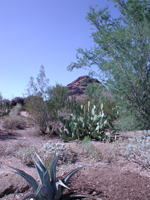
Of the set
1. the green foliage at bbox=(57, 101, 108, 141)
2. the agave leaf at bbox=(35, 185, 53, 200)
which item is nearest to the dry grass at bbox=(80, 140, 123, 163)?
the green foliage at bbox=(57, 101, 108, 141)

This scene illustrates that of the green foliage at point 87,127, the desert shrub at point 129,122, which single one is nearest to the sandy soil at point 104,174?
the green foliage at point 87,127

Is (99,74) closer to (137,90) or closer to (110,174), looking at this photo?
(137,90)

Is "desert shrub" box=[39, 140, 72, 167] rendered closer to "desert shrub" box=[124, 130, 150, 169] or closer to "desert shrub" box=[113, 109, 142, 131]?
"desert shrub" box=[124, 130, 150, 169]

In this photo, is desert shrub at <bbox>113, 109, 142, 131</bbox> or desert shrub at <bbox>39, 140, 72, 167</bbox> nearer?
desert shrub at <bbox>39, 140, 72, 167</bbox>

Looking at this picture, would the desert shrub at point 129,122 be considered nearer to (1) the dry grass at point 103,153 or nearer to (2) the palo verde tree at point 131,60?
(2) the palo verde tree at point 131,60

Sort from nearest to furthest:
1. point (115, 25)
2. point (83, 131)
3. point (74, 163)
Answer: point (74, 163)
point (83, 131)
point (115, 25)

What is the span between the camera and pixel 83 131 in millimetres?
7320

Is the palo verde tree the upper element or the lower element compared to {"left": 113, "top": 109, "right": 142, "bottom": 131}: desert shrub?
upper

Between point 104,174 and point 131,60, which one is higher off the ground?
point 131,60

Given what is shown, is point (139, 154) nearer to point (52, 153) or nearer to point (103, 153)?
point (103, 153)

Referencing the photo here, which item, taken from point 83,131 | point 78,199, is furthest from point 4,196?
point 83,131

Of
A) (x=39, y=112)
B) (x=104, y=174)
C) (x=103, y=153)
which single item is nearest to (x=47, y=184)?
(x=104, y=174)

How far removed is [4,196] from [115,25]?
7546 millimetres

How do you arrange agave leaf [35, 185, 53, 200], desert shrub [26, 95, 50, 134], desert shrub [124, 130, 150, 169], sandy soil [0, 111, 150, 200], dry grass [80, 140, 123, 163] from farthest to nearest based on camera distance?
desert shrub [26, 95, 50, 134] < dry grass [80, 140, 123, 163] < desert shrub [124, 130, 150, 169] < sandy soil [0, 111, 150, 200] < agave leaf [35, 185, 53, 200]
